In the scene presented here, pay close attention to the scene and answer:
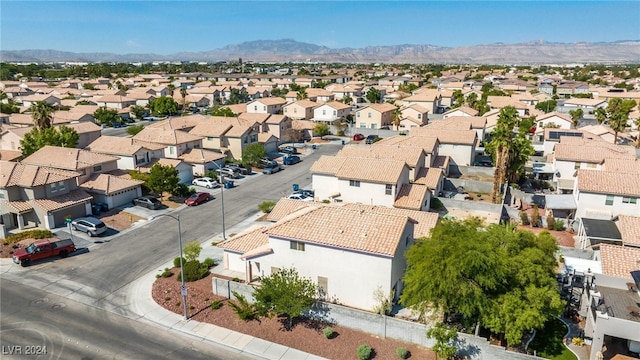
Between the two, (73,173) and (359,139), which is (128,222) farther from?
(359,139)

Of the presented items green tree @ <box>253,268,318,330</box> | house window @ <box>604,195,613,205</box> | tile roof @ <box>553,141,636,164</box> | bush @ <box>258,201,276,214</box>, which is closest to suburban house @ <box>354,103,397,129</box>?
tile roof @ <box>553,141,636,164</box>

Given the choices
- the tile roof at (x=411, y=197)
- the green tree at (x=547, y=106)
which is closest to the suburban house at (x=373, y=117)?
the green tree at (x=547, y=106)

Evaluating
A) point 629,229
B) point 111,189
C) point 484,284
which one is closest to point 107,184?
point 111,189

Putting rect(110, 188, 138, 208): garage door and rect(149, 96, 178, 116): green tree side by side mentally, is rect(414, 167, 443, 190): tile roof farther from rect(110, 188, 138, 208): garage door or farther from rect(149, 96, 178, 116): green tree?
rect(149, 96, 178, 116): green tree

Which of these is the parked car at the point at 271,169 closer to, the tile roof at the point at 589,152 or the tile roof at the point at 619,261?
the tile roof at the point at 589,152

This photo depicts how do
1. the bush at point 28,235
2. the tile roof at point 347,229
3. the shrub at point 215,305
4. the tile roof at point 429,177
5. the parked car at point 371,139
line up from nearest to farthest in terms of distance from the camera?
the tile roof at point 347,229 < the shrub at point 215,305 < the bush at point 28,235 < the tile roof at point 429,177 < the parked car at point 371,139
